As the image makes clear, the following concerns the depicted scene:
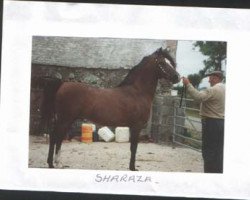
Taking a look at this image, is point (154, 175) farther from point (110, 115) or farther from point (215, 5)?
point (215, 5)

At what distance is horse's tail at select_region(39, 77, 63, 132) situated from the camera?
98 cm

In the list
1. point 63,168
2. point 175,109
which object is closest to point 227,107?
point 175,109

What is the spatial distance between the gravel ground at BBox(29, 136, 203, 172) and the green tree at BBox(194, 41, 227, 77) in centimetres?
22

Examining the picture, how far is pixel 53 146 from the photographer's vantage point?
982mm

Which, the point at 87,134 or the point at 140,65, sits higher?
the point at 140,65

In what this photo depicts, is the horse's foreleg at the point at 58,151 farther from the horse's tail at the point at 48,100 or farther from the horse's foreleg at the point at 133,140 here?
the horse's foreleg at the point at 133,140

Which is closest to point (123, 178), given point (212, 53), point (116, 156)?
point (116, 156)

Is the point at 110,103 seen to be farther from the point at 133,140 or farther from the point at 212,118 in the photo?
the point at 212,118

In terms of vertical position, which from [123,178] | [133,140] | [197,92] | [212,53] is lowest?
[123,178]

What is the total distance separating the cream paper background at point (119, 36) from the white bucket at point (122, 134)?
91mm

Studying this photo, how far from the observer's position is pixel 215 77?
0.98m

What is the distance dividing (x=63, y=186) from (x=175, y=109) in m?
0.36

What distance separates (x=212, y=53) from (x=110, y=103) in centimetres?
30

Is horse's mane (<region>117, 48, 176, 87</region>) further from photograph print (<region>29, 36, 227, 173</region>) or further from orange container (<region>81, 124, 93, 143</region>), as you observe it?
orange container (<region>81, 124, 93, 143</region>)
